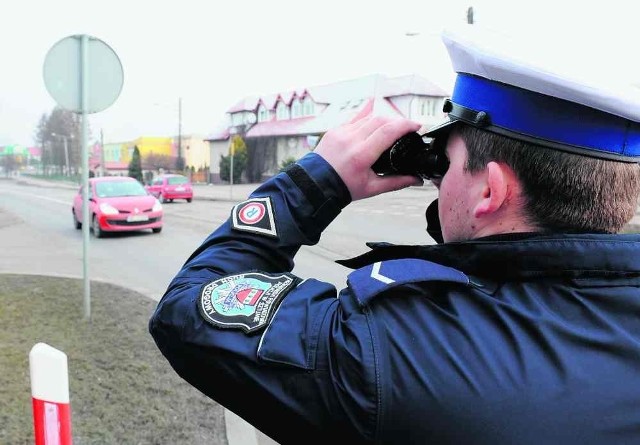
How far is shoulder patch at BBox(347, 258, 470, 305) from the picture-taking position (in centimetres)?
94

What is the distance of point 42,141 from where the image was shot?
260ft

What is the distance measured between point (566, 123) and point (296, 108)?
2051 inches

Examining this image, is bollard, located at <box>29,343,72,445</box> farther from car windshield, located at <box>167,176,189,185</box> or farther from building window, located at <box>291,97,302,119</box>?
building window, located at <box>291,97,302,119</box>

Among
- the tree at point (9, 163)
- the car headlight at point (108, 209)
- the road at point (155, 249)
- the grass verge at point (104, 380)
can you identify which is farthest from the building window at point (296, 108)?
the tree at point (9, 163)

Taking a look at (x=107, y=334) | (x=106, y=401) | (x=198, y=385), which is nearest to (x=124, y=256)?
(x=107, y=334)

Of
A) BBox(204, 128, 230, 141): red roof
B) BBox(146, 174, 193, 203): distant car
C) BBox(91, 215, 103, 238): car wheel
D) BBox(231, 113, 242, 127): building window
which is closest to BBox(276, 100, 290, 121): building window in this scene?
BBox(231, 113, 242, 127): building window

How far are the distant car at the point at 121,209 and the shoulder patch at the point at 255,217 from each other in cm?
1204

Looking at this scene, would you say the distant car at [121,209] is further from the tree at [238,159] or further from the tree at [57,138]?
the tree at [57,138]

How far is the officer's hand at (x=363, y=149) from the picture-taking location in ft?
3.76

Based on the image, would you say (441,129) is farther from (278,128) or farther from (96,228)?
(278,128)

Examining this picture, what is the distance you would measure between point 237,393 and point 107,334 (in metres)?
4.46

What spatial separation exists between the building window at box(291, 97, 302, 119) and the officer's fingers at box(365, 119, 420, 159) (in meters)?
51.4

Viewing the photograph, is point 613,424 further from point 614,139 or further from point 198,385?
point 198,385

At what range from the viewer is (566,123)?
3.11 ft
